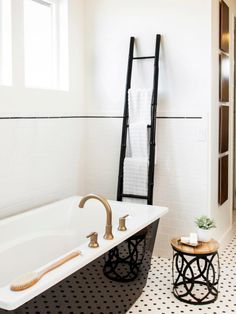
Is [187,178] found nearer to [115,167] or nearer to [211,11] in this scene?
[115,167]

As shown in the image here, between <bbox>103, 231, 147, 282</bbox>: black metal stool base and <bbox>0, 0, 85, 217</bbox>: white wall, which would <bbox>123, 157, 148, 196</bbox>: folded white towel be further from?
<bbox>103, 231, 147, 282</bbox>: black metal stool base

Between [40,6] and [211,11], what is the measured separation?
1.53 m

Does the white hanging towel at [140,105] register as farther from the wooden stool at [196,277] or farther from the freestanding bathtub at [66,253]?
the wooden stool at [196,277]


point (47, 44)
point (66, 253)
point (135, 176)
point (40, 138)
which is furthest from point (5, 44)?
point (66, 253)

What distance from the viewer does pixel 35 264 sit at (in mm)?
2977

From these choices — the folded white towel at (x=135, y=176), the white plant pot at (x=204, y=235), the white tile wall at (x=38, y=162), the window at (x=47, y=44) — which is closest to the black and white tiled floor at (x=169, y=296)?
the white plant pot at (x=204, y=235)

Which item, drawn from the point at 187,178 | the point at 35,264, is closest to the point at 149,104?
the point at 187,178

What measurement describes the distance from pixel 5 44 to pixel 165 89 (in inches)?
55.5

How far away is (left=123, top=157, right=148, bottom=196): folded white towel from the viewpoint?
3.65 m

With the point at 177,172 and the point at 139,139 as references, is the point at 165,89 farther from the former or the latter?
the point at 177,172

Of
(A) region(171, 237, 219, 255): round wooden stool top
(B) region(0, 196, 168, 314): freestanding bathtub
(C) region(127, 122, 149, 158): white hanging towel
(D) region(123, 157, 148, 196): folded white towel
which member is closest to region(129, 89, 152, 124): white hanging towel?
(C) region(127, 122, 149, 158): white hanging towel

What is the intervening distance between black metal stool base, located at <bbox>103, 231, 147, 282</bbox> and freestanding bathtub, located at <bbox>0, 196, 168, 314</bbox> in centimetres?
2

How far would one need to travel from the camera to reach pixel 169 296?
9.86 ft

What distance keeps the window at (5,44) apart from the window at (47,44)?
374mm
